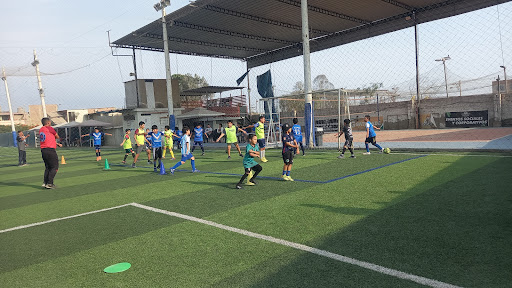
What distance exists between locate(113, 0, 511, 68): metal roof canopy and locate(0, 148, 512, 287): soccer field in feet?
57.2

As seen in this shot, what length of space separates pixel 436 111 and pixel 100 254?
29.2 meters

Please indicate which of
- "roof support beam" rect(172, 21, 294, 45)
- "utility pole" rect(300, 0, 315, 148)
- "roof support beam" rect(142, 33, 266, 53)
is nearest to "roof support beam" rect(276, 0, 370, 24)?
"utility pole" rect(300, 0, 315, 148)

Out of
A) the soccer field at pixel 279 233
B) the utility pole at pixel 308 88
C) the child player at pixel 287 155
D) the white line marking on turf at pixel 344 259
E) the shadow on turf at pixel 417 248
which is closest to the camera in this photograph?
the white line marking on turf at pixel 344 259

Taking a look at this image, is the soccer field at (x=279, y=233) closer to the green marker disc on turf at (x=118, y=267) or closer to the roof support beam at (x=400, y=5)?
the green marker disc on turf at (x=118, y=267)

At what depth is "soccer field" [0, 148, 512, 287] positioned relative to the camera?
3861 mm

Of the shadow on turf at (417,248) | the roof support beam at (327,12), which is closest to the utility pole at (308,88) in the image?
the roof support beam at (327,12)

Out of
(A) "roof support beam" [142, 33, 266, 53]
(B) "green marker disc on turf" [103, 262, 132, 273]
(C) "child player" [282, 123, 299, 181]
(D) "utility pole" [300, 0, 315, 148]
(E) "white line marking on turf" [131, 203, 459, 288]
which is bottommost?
(B) "green marker disc on turf" [103, 262, 132, 273]

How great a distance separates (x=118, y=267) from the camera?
14.2 ft

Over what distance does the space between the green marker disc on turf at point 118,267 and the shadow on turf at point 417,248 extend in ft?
4.74

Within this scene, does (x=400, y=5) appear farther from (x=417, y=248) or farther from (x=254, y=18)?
(x=417, y=248)

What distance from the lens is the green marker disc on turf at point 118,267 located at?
13.9 ft

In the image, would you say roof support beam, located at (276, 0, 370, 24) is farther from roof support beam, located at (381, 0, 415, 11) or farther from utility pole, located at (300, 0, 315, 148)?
utility pole, located at (300, 0, 315, 148)

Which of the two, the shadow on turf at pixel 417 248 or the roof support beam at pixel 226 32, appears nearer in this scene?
the shadow on turf at pixel 417 248

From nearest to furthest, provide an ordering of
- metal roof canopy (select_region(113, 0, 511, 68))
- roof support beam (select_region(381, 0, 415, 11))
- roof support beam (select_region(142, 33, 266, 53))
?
roof support beam (select_region(381, 0, 415, 11)) → metal roof canopy (select_region(113, 0, 511, 68)) → roof support beam (select_region(142, 33, 266, 53))
